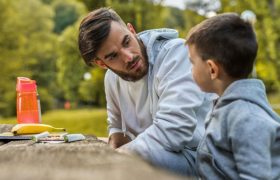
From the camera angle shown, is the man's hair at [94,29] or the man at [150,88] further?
the man's hair at [94,29]

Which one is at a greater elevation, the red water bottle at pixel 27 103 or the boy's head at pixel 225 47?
the boy's head at pixel 225 47

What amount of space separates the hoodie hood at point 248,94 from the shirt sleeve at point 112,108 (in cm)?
75

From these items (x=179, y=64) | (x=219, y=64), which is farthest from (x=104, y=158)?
(x=179, y=64)

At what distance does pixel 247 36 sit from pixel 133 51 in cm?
47

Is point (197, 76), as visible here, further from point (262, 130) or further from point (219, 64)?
point (262, 130)

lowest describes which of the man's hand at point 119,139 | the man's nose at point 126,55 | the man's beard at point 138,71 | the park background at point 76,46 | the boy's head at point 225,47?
the park background at point 76,46

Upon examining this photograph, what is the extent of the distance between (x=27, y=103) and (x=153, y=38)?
90 centimetres

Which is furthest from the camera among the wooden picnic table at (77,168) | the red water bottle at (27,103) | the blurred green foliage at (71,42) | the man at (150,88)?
the blurred green foliage at (71,42)

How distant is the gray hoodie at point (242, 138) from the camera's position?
1384 mm

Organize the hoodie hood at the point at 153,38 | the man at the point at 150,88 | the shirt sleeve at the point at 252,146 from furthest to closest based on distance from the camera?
1. the hoodie hood at the point at 153,38
2. the man at the point at 150,88
3. the shirt sleeve at the point at 252,146

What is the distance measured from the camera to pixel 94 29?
1.81 metres

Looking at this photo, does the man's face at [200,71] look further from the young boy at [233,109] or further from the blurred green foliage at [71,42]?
the blurred green foliage at [71,42]

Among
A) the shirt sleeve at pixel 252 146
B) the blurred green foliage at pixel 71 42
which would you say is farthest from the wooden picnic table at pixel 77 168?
the blurred green foliage at pixel 71 42

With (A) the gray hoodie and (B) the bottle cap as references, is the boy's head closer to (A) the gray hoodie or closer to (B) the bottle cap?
(A) the gray hoodie
